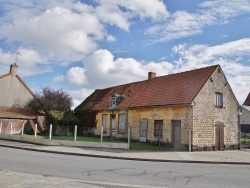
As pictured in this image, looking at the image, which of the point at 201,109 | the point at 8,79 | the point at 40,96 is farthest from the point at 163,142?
the point at 8,79

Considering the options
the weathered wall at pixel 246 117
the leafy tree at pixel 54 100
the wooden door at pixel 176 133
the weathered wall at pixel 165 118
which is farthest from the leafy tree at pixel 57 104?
the weathered wall at pixel 246 117

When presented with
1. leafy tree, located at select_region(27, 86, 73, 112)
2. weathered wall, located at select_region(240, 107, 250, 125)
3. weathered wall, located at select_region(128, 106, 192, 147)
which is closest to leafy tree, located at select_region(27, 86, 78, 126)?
leafy tree, located at select_region(27, 86, 73, 112)

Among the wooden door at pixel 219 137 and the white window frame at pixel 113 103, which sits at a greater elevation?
the white window frame at pixel 113 103

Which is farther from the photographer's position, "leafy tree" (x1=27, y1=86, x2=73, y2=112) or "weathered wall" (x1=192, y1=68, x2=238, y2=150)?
"leafy tree" (x1=27, y1=86, x2=73, y2=112)

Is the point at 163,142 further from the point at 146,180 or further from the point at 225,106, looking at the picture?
the point at 146,180

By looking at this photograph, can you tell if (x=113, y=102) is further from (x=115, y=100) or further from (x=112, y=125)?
(x=112, y=125)

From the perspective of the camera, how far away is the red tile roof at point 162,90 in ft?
75.5

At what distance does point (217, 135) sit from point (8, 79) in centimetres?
2698

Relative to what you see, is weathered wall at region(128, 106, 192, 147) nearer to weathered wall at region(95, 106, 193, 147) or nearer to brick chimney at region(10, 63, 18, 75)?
weathered wall at region(95, 106, 193, 147)

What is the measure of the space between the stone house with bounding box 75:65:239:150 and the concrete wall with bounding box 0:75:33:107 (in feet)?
45.5

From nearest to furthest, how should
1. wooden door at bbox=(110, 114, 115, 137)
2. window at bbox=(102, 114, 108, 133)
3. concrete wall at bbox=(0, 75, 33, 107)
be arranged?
wooden door at bbox=(110, 114, 115, 137), window at bbox=(102, 114, 108, 133), concrete wall at bbox=(0, 75, 33, 107)

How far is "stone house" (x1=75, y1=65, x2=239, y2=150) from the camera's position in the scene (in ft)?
71.6

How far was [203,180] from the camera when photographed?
386 inches

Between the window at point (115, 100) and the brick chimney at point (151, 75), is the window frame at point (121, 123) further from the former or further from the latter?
the brick chimney at point (151, 75)
